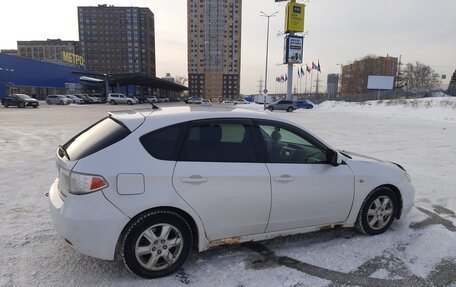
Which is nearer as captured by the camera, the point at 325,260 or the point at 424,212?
the point at 325,260

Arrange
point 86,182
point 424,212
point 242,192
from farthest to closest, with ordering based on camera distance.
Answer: point 424,212
point 242,192
point 86,182

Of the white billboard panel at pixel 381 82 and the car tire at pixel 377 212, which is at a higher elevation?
the white billboard panel at pixel 381 82

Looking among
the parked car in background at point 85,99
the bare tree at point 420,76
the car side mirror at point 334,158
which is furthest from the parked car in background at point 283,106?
the bare tree at point 420,76

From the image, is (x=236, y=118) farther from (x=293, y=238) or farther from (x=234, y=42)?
(x=234, y=42)

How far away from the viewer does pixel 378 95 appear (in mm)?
60781

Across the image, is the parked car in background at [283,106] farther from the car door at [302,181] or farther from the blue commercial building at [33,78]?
the blue commercial building at [33,78]

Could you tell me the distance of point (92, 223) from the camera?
2.88 meters

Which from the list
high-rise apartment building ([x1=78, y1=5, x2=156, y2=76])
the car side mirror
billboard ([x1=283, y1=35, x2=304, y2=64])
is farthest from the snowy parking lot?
high-rise apartment building ([x1=78, y1=5, x2=156, y2=76])

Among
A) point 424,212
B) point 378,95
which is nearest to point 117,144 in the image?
point 424,212

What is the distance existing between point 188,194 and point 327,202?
1.64 meters

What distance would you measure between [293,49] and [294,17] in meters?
4.72

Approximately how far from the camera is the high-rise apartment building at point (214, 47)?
380 feet

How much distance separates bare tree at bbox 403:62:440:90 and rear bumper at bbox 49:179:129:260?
119 metres

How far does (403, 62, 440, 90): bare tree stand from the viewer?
10406cm
